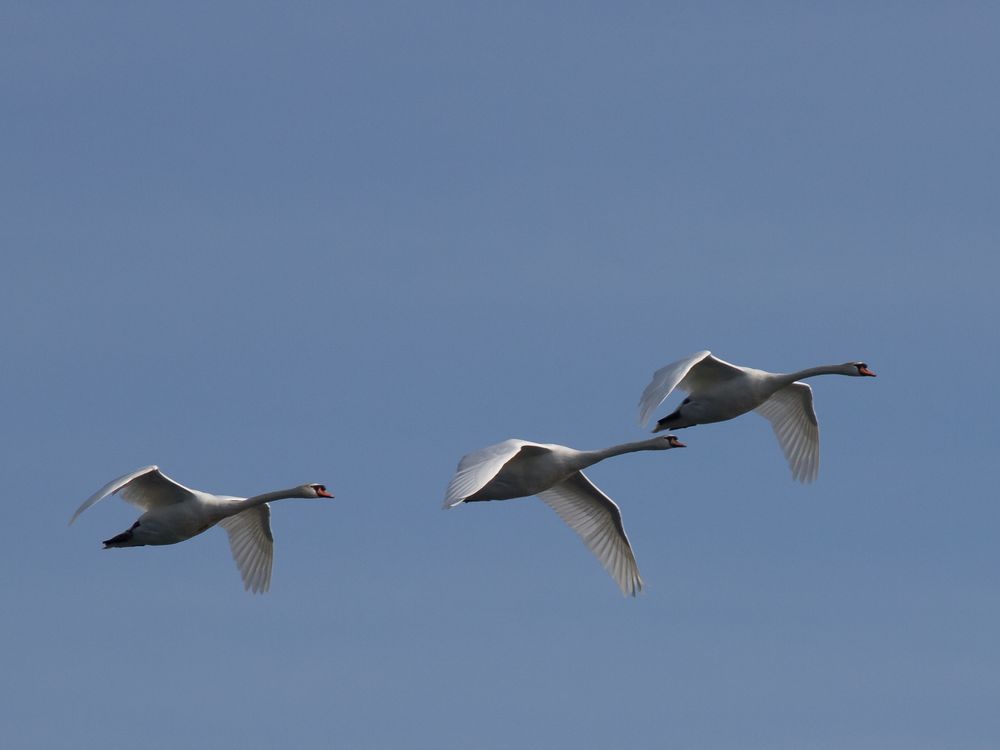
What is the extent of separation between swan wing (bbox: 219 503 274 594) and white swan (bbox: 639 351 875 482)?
24.6 ft

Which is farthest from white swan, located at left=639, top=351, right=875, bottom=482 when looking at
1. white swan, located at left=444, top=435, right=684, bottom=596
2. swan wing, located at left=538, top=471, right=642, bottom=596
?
swan wing, located at left=538, top=471, right=642, bottom=596

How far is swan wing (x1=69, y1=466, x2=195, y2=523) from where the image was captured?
38.6m

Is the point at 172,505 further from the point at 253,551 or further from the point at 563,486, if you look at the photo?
the point at 563,486

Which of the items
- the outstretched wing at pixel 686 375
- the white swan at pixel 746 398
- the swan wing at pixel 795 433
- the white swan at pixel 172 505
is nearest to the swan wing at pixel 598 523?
the white swan at pixel 746 398

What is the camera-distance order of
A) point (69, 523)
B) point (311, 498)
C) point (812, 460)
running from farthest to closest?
point (812, 460) → point (311, 498) → point (69, 523)

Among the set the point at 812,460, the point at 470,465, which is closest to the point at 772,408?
the point at 812,460

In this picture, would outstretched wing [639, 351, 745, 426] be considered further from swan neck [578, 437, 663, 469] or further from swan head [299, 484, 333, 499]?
swan head [299, 484, 333, 499]

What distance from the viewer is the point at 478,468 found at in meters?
35.0

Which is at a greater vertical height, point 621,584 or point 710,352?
point 710,352

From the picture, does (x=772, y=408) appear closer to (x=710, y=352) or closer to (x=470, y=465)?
(x=710, y=352)

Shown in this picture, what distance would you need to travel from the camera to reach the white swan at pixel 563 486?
1382 inches

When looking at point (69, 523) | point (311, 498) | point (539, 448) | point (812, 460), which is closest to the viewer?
point (69, 523)

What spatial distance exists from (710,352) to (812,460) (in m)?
5.52

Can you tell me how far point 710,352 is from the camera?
3928 centimetres
